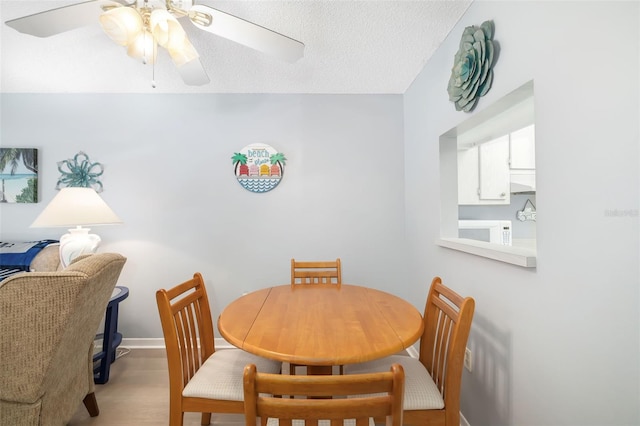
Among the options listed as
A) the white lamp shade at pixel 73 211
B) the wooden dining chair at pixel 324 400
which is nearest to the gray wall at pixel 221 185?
the white lamp shade at pixel 73 211

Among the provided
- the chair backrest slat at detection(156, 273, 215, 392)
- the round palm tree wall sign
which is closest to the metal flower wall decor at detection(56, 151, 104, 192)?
the round palm tree wall sign

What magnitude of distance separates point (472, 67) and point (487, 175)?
136 centimetres

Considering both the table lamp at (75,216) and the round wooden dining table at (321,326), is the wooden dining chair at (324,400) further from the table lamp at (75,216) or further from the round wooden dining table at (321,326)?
the table lamp at (75,216)

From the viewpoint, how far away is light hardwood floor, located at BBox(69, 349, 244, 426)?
5.08 ft

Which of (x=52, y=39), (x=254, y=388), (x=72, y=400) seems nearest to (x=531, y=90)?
(x=254, y=388)

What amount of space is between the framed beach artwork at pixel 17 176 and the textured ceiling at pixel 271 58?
58cm

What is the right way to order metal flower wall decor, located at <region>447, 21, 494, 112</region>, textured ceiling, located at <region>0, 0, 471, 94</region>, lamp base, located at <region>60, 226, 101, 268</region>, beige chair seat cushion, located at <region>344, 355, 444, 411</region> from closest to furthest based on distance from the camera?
1. beige chair seat cushion, located at <region>344, 355, 444, 411</region>
2. metal flower wall decor, located at <region>447, 21, 494, 112</region>
3. textured ceiling, located at <region>0, 0, 471, 94</region>
4. lamp base, located at <region>60, 226, 101, 268</region>

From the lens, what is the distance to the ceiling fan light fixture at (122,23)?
1111 millimetres

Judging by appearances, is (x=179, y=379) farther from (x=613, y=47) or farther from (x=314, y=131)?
(x=314, y=131)

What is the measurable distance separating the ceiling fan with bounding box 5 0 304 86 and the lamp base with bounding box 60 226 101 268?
135 centimetres

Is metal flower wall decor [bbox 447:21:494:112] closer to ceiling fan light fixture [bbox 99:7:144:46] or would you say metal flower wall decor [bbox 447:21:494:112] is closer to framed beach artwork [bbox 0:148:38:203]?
ceiling fan light fixture [bbox 99:7:144:46]

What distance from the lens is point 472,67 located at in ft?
4.32

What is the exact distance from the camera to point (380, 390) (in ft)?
1.88

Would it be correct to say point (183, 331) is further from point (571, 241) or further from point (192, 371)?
point (571, 241)
